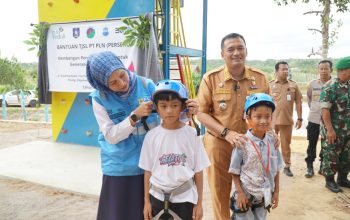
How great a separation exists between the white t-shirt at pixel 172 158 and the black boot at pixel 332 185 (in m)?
2.81

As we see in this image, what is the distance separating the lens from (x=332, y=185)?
13.1ft

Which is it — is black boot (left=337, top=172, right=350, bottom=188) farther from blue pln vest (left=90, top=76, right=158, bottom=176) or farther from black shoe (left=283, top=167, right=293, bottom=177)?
blue pln vest (left=90, top=76, right=158, bottom=176)

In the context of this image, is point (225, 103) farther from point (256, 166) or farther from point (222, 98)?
point (256, 166)

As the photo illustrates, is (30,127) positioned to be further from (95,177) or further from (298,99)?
(298,99)

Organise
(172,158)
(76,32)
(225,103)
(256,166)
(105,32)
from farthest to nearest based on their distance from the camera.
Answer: (76,32) → (105,32) → (225,103) → (256,166) → (172,158)

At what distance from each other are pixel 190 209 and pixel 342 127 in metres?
2.77

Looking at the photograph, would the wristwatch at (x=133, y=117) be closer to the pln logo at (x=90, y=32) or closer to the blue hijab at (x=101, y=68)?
the blue hijab at (x=101, y=68)

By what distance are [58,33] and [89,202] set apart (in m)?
3.20

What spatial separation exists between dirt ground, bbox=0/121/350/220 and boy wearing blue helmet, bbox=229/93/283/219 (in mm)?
1124

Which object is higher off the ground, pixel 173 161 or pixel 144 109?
pixel 144 109

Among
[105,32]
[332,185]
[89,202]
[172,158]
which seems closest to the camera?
→ [172,158]

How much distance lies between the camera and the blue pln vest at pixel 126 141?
6.31 feet

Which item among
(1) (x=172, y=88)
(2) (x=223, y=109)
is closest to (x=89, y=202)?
(2) (x=223, y=109)

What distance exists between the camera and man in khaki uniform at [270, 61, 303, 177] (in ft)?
15.2
